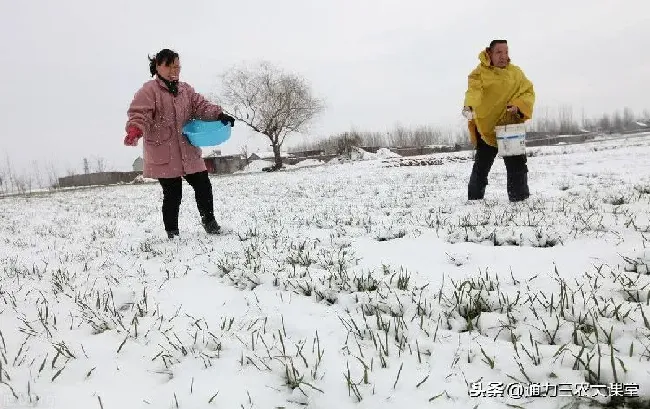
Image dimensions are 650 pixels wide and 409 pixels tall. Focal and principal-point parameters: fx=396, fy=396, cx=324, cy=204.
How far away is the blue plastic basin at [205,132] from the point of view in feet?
15.7

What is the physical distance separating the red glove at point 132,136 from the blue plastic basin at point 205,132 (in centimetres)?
62

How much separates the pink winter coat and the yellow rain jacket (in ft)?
12.8

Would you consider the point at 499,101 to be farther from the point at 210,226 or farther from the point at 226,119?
the point at 210,226

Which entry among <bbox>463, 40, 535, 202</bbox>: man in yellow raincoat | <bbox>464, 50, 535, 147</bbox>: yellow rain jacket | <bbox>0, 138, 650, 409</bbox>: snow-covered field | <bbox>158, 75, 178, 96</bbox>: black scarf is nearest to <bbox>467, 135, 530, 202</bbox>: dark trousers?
<bbox>463, 40, 535, 202</bbox>: man in yellow raincoat

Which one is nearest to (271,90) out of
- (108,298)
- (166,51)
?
(166,51)

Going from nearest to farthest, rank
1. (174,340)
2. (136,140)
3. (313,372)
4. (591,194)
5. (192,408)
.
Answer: (192,408), (313,372), (174,340), (136,140), (591,194)

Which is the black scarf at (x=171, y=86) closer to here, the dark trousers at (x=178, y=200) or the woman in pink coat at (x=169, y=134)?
the woman in pink coat at (x=169, y=134)

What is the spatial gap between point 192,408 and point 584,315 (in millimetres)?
1753

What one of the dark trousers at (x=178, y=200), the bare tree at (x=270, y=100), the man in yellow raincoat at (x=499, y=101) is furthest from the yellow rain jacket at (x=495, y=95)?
the bare tree at (x=270, y=100)

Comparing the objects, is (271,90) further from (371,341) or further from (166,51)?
(371,341)

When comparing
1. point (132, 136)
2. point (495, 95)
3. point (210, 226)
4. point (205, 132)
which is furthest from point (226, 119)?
point (495, 95)

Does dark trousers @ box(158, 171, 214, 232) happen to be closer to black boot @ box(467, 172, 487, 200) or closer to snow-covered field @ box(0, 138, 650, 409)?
snow-covered field @ box(0, 138, 650, 409)

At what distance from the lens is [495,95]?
562 cm

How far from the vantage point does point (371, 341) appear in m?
1.85
